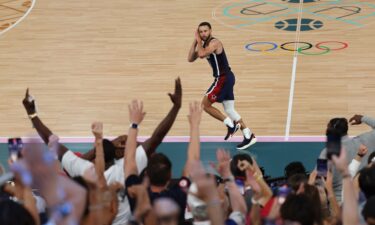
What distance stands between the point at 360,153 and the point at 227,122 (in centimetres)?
429

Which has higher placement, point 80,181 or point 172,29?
point 172,29

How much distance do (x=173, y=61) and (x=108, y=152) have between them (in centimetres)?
837

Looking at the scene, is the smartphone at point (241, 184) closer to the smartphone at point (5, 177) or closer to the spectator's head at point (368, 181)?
the spectator's head at point (368, 181)

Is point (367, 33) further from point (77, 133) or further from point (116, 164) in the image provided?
point (116, 164)

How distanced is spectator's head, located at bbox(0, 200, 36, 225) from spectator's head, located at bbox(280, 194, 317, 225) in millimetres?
1426

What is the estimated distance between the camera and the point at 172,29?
17.2 m

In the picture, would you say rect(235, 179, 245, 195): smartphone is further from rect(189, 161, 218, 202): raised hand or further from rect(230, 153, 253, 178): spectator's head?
rect(189, 161, 218, 202): raised hand

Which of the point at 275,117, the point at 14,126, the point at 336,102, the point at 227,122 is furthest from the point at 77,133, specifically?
the point at 336,102

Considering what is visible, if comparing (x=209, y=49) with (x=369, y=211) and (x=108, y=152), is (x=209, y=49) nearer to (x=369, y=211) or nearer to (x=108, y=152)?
(x=108, y=152)

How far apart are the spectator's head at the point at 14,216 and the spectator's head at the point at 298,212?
143 centimetres

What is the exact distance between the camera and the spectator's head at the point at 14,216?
390 centimetres

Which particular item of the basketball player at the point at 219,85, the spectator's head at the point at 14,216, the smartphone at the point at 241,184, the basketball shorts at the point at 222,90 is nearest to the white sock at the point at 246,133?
the basketball player at the point at 219,85

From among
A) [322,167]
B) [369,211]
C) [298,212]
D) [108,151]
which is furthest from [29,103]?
[369,211]

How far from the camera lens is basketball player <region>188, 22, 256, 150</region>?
37.7 feet
